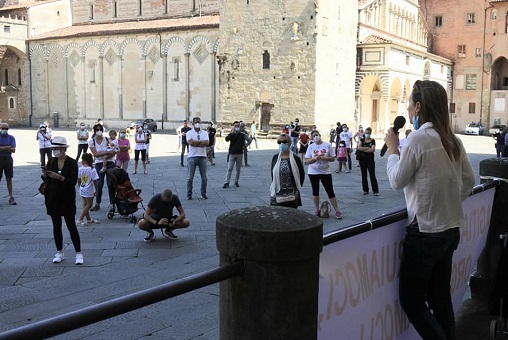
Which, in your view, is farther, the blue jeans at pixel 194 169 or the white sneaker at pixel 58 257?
the blue jeans at pixel 194 169

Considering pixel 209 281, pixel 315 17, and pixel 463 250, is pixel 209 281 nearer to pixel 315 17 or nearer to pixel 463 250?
pixel 463 250

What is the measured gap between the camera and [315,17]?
3606 centimetres

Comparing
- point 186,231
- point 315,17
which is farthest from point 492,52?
point 186,231

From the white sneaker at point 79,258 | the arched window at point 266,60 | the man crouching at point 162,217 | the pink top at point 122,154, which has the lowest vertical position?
the white sneaker at point 79,258

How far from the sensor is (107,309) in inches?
76.9

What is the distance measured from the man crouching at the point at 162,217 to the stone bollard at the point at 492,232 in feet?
15.6

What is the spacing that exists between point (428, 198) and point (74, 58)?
174 ft

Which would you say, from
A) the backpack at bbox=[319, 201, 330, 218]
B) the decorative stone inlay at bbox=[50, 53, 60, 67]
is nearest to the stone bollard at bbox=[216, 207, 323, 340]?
the backpack at bbox=[319, 201, 330, 218]

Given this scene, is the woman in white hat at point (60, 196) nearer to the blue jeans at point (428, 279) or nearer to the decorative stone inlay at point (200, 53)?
the blue jeans at point (428, 279)

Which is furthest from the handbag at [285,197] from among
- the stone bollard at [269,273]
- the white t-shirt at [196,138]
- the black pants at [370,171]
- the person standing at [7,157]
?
the person standing at [7,157]

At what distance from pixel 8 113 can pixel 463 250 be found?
5869 centimetres

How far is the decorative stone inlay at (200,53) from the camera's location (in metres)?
44.7

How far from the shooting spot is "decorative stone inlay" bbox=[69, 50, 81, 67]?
171 ft

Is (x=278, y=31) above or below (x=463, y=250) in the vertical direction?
above
